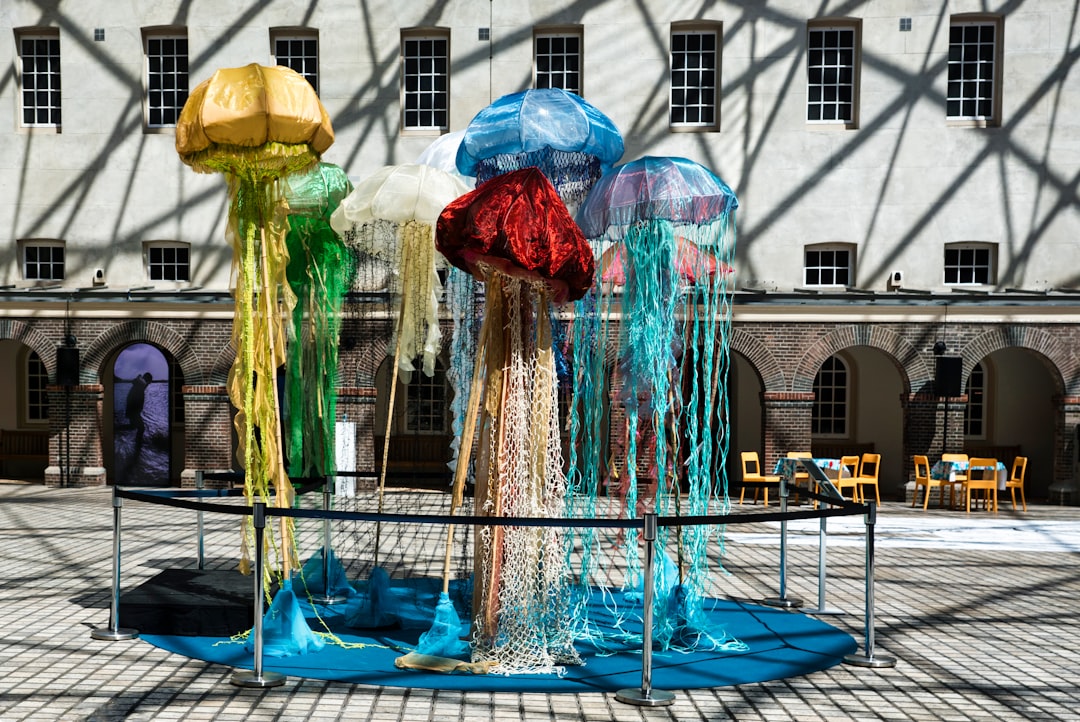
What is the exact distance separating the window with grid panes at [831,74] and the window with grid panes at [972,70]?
1934 mm

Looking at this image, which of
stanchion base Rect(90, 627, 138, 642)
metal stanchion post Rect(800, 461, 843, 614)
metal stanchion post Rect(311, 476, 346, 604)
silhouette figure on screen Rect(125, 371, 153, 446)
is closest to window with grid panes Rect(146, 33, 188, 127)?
silhouette figure on screen Rect(125, 371, 153, 446)

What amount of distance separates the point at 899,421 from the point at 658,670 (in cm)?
1668

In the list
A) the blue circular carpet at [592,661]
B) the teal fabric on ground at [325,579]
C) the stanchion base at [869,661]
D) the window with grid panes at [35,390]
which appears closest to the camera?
the blue circular carpet at [592,661]

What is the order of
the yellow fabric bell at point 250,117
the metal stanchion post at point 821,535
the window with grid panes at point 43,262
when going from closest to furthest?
the yellow fabric bell at point 250,117, the metal stanchion post at point 821,535, the window with grid panes at point 43,262

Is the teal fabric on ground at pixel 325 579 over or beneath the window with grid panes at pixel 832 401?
beneath

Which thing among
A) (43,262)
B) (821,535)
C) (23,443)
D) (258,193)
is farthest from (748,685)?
(23,443)

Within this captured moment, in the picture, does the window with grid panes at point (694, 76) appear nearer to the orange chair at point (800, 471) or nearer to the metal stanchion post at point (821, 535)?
the orange chair at point (800, 471)

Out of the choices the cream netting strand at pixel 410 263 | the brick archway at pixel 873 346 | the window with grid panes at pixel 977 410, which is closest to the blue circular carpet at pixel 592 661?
the cream netting strand at pixel 410 263

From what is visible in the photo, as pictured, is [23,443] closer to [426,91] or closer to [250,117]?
[426,91]

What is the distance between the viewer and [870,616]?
737 cm

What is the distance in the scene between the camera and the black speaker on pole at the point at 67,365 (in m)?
19.9

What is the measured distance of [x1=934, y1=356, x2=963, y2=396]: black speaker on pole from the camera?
19.0m

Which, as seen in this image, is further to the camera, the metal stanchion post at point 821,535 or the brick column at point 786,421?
the brick column at point 786,421

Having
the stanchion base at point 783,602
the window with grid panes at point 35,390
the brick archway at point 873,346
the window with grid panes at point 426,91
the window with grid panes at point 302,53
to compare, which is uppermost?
the window with grid panes at point 302,53
